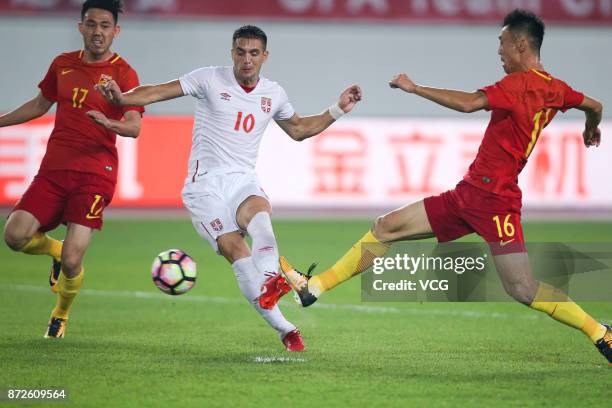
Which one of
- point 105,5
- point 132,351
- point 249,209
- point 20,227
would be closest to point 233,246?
point 249,209

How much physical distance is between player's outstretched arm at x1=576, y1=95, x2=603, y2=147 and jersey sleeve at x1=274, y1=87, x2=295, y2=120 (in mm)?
2142

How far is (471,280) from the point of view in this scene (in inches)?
447

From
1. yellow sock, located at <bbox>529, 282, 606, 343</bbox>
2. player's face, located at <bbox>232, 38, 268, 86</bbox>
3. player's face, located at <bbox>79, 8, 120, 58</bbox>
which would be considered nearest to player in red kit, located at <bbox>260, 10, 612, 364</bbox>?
yellow sock, located at <bbox>529, 282, 606, 343</bbox>

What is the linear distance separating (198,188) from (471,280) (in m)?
4.61

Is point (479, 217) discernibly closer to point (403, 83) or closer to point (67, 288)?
point (403, 83)

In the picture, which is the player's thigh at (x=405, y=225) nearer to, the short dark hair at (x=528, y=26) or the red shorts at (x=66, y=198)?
the short dark hair at (x=528, y=26)

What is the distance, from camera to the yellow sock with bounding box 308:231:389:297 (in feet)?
24.2

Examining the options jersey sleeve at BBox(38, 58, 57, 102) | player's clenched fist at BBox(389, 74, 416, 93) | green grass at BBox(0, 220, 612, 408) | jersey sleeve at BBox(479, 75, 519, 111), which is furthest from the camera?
jersey sleeve at BBox(38, 58, 57, 102)

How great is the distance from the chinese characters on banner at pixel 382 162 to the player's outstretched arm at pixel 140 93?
11624 millimetres

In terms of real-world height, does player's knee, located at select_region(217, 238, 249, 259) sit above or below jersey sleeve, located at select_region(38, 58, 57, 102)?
below

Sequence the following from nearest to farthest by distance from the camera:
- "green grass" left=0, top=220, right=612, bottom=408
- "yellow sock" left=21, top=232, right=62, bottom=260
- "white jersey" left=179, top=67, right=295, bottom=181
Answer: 1. "green grass" left=0, top=220, right=612, bottom=408
2. "white jersey" left=179, top=67, right=295, bottom=181
3. "yellow sock" left=21, top=232, right=62, bottom=260

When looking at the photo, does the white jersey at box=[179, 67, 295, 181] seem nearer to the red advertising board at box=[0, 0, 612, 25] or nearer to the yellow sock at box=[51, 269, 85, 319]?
the yellow sock at box=[51, 269, 85, 319]

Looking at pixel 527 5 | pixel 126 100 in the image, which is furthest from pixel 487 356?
pixel 527 5

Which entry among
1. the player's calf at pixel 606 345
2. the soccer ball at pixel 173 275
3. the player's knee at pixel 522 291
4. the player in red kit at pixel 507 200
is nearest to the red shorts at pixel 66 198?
the soccer ball at pixel 173 275
